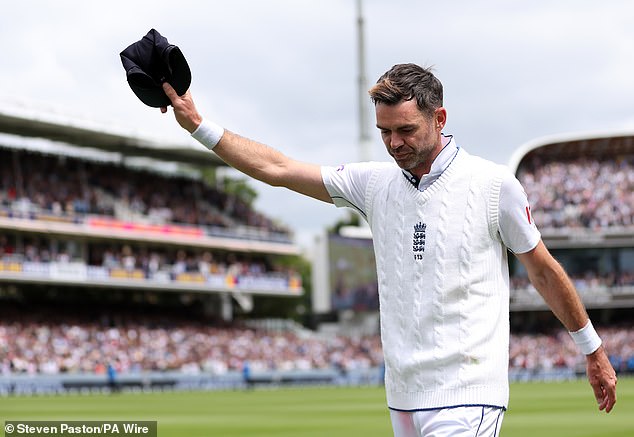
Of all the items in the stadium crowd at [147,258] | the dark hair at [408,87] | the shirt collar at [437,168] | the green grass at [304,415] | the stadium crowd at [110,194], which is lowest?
the green grass at [304,415]

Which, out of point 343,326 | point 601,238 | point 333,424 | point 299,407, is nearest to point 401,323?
point 333,424

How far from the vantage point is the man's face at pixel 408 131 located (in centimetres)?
420

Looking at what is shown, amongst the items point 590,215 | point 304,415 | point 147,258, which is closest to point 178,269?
point 147,258

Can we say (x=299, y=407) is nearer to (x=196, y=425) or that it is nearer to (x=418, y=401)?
(x=196, y=425)

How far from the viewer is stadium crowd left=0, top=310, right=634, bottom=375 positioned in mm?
38875

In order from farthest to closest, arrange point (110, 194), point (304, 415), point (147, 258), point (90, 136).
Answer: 1. point (147, 258)
2. point (110, 194)
3. point (90, 136)
4. point (304, 415)

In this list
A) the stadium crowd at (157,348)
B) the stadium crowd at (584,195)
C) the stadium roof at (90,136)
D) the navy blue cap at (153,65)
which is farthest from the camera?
the stadium crowd at (584,195)

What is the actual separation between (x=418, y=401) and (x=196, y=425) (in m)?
14.5

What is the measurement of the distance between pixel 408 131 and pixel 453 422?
1140mm

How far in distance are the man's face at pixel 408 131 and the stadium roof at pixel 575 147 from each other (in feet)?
195

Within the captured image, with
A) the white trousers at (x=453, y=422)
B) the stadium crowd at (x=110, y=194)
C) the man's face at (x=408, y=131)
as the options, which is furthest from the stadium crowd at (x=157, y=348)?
the man's face at (x=408, y=131)

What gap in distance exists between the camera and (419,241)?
432 centimetres

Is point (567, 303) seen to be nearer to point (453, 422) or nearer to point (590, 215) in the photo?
point (453, 422)

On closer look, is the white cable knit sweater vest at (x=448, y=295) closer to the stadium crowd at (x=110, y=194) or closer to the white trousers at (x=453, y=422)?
the white trousers at (x=453, y=422)
